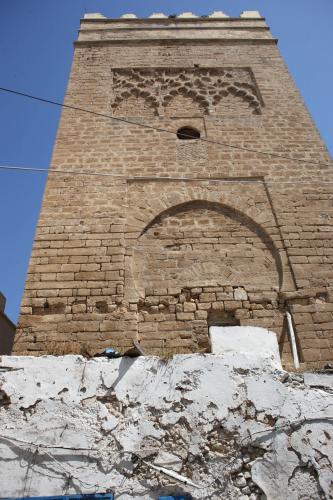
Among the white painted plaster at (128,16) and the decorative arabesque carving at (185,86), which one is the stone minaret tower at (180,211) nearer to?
the decorative arabesque carving at (185,86)

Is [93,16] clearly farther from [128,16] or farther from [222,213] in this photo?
[222,213]

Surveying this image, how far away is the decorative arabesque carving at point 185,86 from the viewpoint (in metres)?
7.24

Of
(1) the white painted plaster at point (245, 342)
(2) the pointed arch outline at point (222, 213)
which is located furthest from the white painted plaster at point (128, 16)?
(1) the white painted plaster at point (245, 342)

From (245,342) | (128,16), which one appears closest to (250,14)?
(128,16)

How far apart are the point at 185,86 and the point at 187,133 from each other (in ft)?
3.99

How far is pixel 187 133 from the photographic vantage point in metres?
6.85

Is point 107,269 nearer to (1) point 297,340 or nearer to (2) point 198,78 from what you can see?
(1) point 297,340

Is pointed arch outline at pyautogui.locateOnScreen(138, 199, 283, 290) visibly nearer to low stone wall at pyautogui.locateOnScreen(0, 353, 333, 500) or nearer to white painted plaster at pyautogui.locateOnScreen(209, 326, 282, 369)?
white painted plaster at pyautogui.locateOnScreen(209, 326, 282, 369)

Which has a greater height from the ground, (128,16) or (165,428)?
(128,16)

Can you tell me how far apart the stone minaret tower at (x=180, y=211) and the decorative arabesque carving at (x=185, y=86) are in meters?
0.03

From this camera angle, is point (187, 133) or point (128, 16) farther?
point (128, 16)

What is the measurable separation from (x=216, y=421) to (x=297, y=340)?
1.95 meters

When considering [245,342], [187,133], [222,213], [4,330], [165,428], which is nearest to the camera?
[165,428]

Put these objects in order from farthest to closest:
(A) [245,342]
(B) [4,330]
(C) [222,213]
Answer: (B) [4,330]
(C) [222,213]
(A) [245,342]
